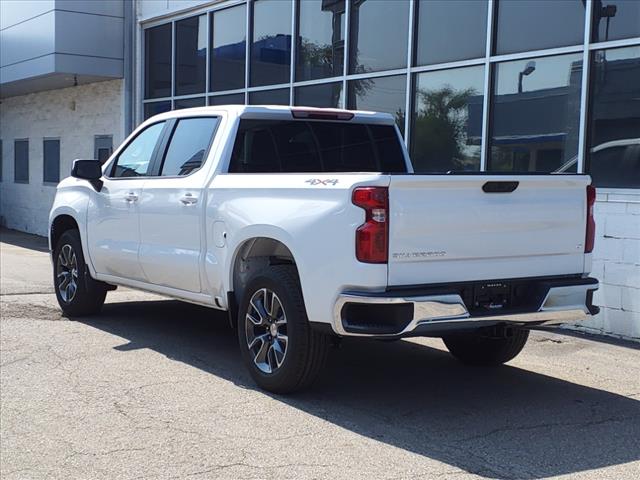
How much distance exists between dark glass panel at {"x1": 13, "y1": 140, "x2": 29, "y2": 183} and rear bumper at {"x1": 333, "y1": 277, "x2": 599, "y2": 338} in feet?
58.6

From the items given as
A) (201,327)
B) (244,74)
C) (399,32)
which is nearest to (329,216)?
(201,327)

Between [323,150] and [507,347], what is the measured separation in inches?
86.6

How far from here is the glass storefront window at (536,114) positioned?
8.77 metres

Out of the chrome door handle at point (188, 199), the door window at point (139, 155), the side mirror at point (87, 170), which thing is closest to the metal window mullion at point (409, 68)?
the door window at point (139, 155)

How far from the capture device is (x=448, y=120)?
33.4ft

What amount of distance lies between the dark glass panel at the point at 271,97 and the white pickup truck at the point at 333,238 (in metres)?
5.70

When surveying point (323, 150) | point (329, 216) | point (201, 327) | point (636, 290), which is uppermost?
point (323, 150)

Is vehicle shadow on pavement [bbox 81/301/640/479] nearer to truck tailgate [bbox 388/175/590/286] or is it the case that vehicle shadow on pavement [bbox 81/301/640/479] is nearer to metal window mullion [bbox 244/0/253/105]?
truck tailgate [bbox 388/175/590/286]

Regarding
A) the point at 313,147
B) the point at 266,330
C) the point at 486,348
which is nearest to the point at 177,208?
the point at 313,147

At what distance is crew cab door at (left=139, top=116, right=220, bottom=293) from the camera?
6.47 m

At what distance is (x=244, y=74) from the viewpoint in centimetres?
1391

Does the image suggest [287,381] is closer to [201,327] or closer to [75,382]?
[75,382]

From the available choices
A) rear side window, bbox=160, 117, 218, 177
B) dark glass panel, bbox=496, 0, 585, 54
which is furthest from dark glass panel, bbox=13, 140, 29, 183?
rear side window, bbox=160, 117, 218, 177

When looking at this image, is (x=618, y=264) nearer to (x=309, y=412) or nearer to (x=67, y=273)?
(x=309, y=412)
